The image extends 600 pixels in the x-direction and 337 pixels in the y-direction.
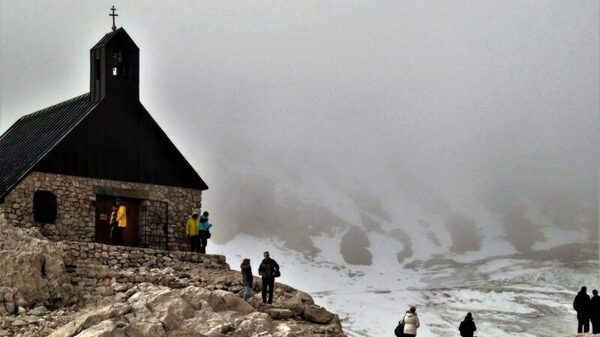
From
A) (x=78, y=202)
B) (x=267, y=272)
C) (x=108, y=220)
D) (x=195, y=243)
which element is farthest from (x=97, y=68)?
(x=267, y=272)

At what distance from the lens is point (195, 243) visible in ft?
192

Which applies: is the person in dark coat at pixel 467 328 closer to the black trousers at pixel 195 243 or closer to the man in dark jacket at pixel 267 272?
the man in dark jacket at pixel 267 272

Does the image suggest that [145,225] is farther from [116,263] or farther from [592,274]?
[592,274]

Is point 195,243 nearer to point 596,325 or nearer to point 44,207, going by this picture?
point 44,207

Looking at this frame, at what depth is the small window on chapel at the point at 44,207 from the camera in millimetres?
55438

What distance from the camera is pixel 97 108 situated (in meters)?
58.3

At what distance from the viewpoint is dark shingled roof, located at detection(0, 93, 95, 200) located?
56406mm

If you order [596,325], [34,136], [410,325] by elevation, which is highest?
[34,136]

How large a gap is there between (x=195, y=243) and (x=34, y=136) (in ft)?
28.8

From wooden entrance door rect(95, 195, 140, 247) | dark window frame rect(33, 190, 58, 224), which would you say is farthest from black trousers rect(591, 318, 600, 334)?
dark window frame rect(33, 190, 58, 224)

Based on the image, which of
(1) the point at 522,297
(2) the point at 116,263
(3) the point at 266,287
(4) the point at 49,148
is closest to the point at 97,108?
(4) the point at 49,148

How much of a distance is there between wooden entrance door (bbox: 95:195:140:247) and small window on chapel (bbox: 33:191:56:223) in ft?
6.83

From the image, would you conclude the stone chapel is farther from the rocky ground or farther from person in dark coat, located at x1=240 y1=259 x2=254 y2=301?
person in dark coat, located at x1=240 y1=259 x2=254 y2=301

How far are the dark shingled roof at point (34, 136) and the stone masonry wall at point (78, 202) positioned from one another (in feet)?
2.09
